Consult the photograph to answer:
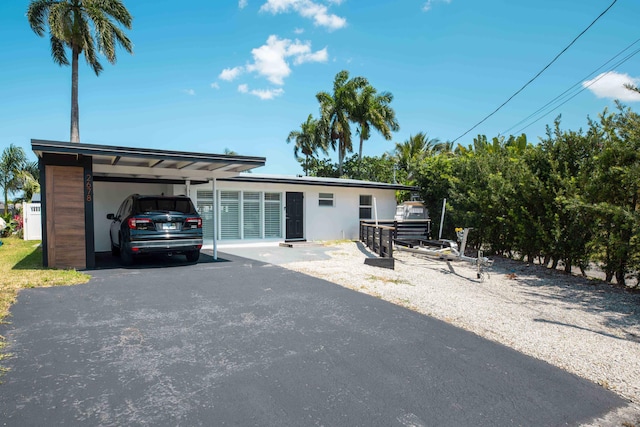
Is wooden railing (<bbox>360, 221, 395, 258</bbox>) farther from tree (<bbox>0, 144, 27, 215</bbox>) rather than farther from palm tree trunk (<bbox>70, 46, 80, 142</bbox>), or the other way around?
tree (<bbox>0, 144, 27, 215</bbox>)

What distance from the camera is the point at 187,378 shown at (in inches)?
135

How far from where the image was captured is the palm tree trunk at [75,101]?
2064 centimetres

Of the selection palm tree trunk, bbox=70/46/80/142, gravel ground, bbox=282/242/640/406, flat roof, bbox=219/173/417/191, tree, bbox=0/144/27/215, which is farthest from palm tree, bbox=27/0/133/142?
gravel ground, bbox=282/242/640/406

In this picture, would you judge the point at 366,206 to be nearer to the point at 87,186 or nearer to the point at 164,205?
the point at 164,205

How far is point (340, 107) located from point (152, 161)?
2446 cm

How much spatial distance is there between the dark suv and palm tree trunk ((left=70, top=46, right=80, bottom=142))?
555 inches

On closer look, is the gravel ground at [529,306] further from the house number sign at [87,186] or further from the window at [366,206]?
the window at [366,206]

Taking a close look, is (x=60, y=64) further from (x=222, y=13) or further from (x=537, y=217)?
(x=537, y=217)

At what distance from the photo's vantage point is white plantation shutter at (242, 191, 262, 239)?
1491 cm

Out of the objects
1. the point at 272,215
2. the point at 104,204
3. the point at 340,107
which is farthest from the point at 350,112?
the point at 104,204

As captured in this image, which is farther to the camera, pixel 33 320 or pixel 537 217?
pixel 537 217

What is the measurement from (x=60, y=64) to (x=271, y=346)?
83.8 ft

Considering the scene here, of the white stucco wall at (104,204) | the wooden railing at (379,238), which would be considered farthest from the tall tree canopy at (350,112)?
the white stucco wall at (104,204)

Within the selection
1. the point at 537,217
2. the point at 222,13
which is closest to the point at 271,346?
the point at 537,217
